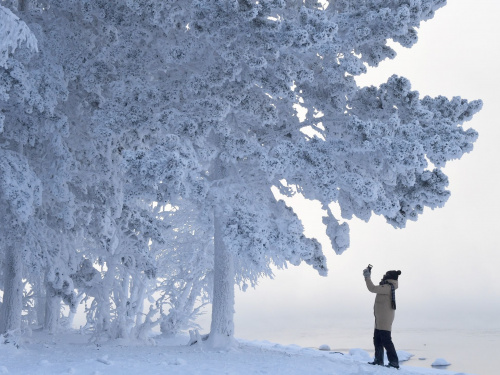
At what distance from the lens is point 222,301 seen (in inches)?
607

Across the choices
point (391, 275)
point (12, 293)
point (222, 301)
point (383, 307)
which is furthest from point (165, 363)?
point (12, 293)

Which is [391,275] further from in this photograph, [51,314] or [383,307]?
[51,314]

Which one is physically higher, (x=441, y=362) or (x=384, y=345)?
(x=384, y=345)

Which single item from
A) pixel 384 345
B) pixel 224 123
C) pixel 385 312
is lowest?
pixel 384 345

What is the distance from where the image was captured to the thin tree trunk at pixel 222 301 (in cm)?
1525

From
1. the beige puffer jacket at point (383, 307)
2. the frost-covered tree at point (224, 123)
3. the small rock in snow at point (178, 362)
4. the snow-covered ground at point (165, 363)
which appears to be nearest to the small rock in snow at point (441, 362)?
the frost-covered tree at point (224, 123)

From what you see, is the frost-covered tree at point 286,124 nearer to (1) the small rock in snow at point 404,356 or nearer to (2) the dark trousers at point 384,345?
(2) the dark trousers at point 384,345

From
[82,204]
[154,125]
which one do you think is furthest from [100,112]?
[82,204]

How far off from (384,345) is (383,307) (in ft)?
2.84

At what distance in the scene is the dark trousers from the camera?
13.6 meters

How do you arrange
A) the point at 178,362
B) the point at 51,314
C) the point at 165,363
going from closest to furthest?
1. the point at 165,363
2. the point at 178,362
3. the point at 51,314

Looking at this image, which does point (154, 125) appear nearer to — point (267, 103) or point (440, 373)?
point (267, 103)

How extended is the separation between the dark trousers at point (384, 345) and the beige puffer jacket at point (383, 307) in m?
0.14

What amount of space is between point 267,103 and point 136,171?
3486 mm
